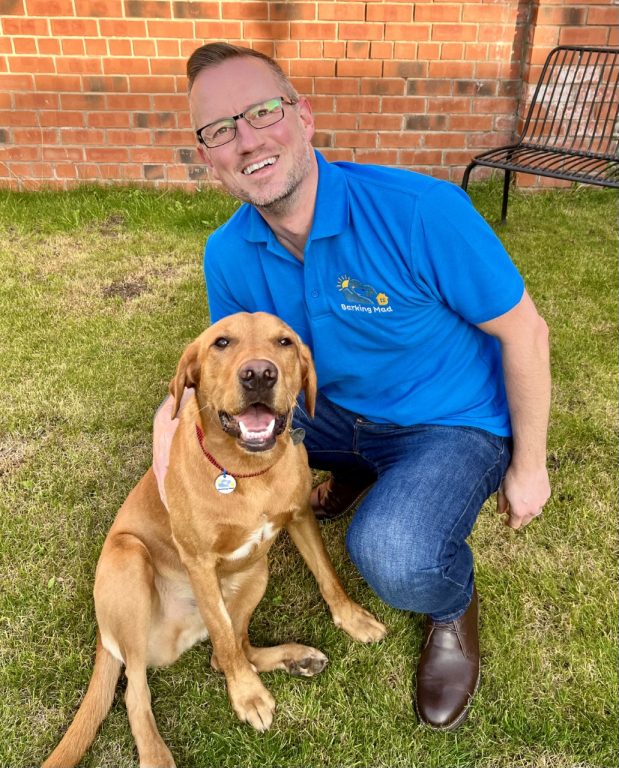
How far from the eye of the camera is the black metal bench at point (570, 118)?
527 cm

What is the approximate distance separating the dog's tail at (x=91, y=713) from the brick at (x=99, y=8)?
5.72m

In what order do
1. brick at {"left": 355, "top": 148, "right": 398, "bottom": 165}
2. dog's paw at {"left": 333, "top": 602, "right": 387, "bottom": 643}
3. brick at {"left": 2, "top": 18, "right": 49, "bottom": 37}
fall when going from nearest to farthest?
dog's paw at {"left": 333, "top": 602, "right": 387, "bottom": 643}, brick at {"left": 2, "top": 18, "right": 49, "bottom": 37}, brick at {"left": 355, "top": 148, "right": 398, "bottom": 165}

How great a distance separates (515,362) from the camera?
7.13 feet

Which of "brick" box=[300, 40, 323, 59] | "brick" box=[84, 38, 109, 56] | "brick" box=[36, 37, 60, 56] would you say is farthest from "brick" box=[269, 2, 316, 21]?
"brick" box=[36, 37, 60, 56]

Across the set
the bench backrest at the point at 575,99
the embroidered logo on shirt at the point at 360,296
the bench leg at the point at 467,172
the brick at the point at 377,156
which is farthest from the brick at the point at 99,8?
the embroidered logo on shirt at the point at 360,296

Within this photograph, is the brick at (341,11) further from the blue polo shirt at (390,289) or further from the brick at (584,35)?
the blue polo shirt at (390,289)

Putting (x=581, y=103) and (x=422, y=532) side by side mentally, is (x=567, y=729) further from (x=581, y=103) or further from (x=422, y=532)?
(x=581, y=103)

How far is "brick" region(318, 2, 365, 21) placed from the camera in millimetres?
5742

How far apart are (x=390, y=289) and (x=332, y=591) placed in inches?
45.6

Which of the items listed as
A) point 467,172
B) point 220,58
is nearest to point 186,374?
point 220,58

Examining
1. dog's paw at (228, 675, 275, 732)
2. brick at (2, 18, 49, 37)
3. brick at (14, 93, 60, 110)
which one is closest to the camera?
dog's paw at (228, 675, 275, 732)

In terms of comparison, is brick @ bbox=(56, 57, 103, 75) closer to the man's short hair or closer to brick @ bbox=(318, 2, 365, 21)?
brick @ bbox=(318, 2, 365, 21)

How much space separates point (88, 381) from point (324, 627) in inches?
88.2

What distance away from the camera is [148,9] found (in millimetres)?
5828
